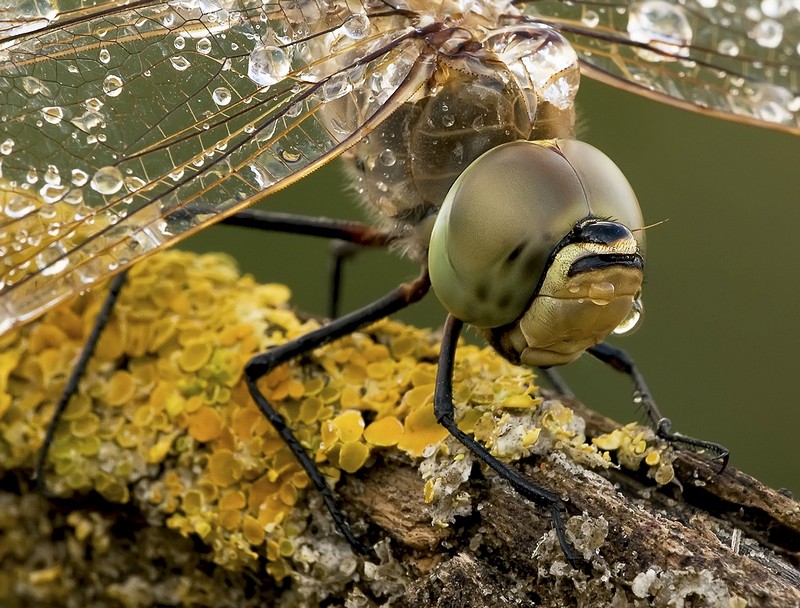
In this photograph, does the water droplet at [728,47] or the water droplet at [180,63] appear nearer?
the water droplet at [180,63]

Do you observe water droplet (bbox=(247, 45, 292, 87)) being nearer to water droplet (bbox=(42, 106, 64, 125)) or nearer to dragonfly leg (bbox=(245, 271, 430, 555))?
water droplet (bbox=(42, 106, 64, 125))

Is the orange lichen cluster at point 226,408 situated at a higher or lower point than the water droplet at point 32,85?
lower

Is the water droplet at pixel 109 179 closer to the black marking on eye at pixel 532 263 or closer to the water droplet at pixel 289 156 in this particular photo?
the water droplet at pixel 289 156

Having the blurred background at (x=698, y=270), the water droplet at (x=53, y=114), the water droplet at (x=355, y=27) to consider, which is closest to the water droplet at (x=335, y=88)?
the water droplet at (x=355, y=27)

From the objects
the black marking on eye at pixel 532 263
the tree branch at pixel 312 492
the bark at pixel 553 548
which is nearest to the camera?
the bark at pixel 553 548

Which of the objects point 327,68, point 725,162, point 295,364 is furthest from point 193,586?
point 725,162

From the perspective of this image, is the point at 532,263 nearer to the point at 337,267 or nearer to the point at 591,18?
the point at 591,18

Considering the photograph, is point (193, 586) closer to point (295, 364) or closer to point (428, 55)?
point (295, 364)
